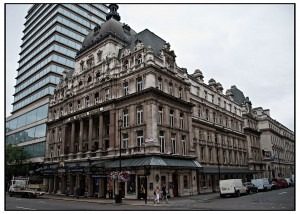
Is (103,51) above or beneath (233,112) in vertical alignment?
above

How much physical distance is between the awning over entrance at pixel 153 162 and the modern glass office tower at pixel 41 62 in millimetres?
29869

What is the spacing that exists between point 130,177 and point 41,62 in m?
49.1

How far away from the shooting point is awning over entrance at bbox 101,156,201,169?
1255 inches

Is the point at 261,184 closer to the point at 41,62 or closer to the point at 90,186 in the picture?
the point at 90,186

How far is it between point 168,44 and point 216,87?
19623mm

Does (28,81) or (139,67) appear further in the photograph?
(28,81)

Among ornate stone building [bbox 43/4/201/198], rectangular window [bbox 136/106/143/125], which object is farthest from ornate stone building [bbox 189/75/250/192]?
rectangular window [bbox 136/106/143/125]

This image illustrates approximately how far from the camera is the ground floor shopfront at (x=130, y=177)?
32.2 metres

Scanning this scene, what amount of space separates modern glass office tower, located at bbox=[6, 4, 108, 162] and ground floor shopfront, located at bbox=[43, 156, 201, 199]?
20.5m

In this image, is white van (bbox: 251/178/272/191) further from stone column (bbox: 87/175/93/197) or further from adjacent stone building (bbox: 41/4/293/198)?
stone column (bbox: 87/175/93/197)

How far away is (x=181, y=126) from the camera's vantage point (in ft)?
133

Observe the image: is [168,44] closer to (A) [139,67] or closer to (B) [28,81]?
(A) [139,67]

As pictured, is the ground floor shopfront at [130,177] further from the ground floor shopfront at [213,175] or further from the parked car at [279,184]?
the parked car at [279,184]

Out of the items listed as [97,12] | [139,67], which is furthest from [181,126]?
[97,12]
